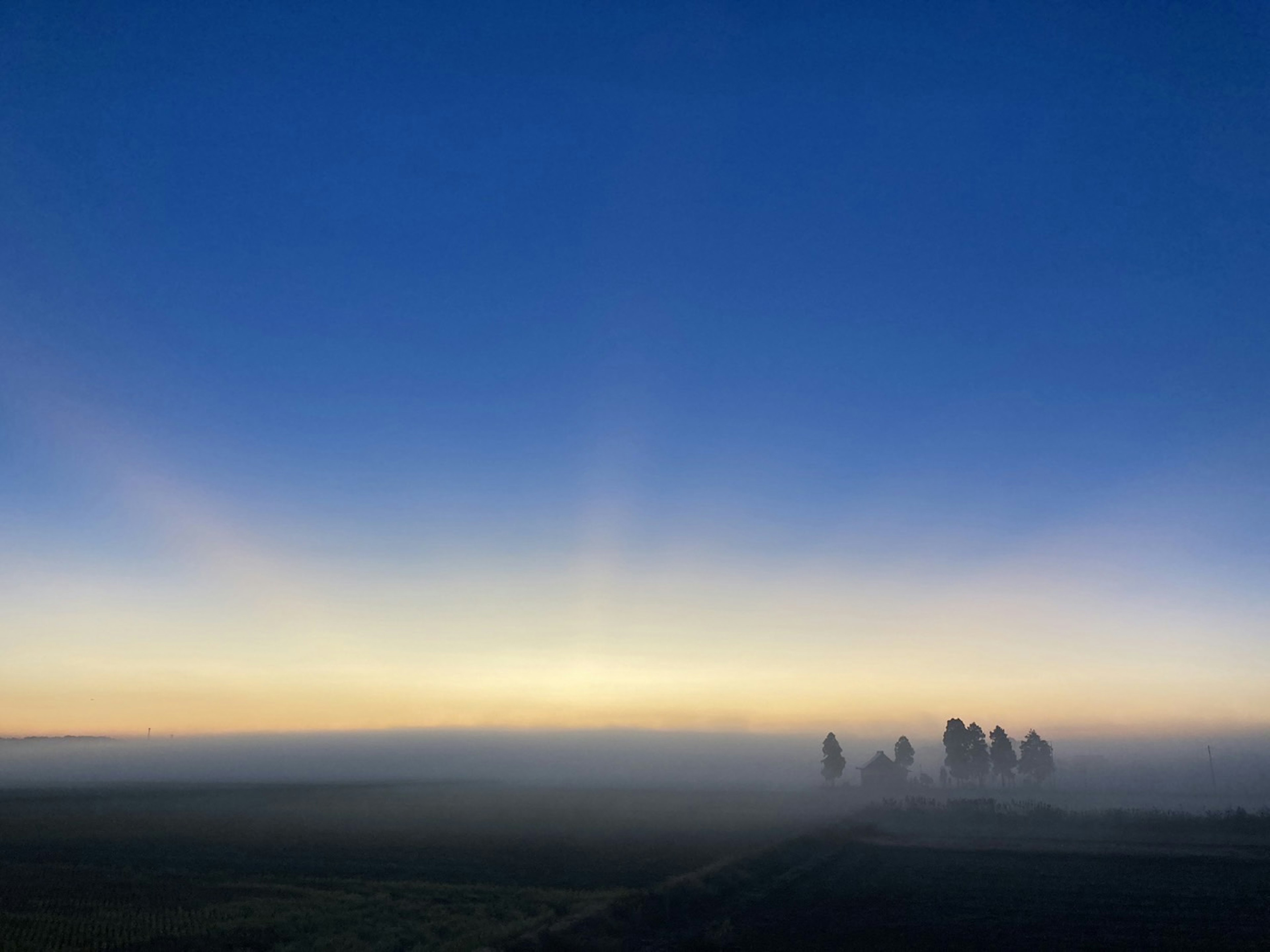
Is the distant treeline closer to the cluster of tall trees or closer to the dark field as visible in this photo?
the cluster of tall trees

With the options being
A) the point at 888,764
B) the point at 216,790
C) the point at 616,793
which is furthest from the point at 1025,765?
the point at 216,790

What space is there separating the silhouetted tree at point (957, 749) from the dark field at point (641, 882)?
228 feet

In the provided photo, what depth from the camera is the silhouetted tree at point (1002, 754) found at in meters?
156

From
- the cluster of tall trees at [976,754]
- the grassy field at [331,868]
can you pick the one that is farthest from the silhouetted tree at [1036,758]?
the grassy field at [331,868]

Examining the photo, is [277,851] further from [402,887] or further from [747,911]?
[747,911]

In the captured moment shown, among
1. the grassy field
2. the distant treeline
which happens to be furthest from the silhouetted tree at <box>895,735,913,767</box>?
the grassy field

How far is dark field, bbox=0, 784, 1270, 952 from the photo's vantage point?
29484 mm

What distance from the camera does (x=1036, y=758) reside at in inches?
6467

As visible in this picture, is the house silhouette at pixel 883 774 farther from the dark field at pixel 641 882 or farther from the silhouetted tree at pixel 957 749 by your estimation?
the dark field at pixel 641 882

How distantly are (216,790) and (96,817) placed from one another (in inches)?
2864

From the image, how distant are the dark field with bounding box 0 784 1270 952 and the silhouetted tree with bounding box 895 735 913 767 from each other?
228ft

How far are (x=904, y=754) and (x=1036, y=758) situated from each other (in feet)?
106

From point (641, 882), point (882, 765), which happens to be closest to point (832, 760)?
point (882, 765)

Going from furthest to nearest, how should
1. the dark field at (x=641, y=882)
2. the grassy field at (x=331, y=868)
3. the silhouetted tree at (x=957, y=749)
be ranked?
the silhouetted tree at (x=957, y=749)
the grassy field at (x=331, y=868)
the dark field at (x=641, y=882)
